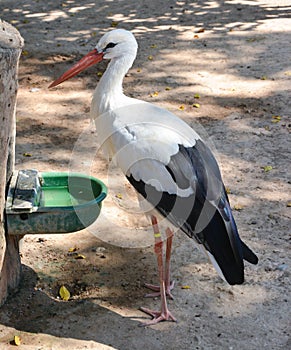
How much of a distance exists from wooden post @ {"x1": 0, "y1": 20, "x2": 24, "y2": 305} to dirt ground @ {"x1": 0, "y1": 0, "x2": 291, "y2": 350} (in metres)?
0.16

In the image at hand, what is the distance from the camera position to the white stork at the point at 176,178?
3.58 m

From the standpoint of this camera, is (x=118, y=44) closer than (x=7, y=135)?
No

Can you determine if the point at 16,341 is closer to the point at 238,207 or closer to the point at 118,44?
the point at 118,44

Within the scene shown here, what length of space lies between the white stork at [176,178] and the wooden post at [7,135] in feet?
1.88

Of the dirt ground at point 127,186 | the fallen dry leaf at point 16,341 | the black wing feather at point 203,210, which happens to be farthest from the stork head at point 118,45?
the fallen dry leaf at point 16,341

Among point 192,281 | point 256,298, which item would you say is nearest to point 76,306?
point 192,281

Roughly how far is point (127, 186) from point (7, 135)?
1.76 metres

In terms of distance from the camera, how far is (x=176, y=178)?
357 cm

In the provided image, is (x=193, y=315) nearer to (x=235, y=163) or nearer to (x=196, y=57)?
(x=235, y=163)

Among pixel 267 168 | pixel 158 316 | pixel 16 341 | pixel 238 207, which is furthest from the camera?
pixel 267 168

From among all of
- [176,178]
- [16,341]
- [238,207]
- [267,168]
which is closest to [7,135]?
[176,178]

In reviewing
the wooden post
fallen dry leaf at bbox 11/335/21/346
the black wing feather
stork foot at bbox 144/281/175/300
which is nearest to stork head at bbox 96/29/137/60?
the wooden post

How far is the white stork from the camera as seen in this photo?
3.58 meters

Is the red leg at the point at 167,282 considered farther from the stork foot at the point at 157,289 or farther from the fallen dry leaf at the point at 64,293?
the fallen dry leaf at the point at 64,293
